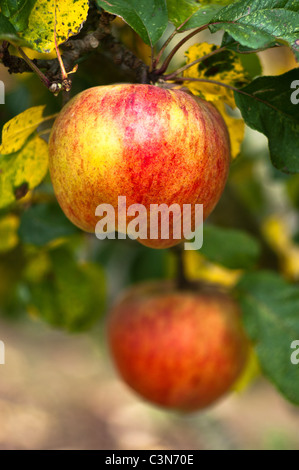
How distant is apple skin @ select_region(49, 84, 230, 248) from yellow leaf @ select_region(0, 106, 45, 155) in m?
0.04

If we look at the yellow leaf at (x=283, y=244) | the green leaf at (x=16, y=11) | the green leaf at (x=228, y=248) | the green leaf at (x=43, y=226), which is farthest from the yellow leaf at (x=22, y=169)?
the yellow leaf at (x=283, y=244)

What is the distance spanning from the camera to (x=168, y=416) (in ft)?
6.23

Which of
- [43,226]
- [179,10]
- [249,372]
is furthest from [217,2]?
[249,372]

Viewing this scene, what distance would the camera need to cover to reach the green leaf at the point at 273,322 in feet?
2.15

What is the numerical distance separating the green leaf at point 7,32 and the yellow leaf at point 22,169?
0.37 ft

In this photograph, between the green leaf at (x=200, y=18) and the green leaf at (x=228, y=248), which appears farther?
the green leaf at (x=228, y=248)

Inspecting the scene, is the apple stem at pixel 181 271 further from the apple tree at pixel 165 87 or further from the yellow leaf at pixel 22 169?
the yellow leaf at pixel 22 169

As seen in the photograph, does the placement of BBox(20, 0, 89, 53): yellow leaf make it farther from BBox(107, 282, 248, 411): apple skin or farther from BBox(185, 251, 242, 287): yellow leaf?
BBox(185, 251, 242, 287): yellow leaf

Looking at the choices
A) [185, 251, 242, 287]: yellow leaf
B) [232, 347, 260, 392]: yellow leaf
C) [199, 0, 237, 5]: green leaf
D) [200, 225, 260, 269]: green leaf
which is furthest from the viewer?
[185, 251, 242, 287]: yellow leaf

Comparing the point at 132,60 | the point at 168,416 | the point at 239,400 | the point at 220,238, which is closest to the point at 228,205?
the point at 220,238

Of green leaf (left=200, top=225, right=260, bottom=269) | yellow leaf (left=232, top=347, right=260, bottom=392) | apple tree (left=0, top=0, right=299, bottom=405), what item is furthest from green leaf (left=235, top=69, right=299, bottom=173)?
yellow leaf (left=232, top=347, right=260, bottom=392)

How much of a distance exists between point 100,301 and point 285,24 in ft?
2.06

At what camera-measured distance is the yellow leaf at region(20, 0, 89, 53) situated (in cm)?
38

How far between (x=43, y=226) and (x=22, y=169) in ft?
0.83
